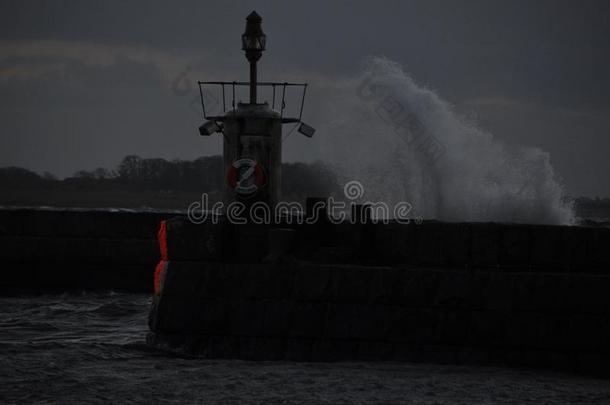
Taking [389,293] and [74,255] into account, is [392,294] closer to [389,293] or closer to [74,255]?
[389,293]

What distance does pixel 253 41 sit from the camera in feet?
49.4

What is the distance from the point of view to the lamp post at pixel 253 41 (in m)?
15.1

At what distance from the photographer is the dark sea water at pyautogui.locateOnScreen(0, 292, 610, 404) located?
11.5 meters

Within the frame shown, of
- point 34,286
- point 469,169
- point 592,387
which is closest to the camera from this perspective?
point 592,387

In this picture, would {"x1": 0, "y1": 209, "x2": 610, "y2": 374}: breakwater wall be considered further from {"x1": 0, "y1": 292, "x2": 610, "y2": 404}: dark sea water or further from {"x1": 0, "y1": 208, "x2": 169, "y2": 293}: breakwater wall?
{"x1": 0, "y1": 208, "x2": 169, "y2": 293}: breakwater wall

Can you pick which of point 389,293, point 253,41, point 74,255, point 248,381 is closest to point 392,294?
point 389,293

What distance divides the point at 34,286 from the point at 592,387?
12030mm

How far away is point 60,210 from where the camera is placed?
2114 centimetres

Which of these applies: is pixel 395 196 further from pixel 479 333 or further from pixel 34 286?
pixel 479 333

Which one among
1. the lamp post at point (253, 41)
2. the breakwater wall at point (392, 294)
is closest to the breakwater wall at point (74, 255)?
the lamp post at point (253, 41)

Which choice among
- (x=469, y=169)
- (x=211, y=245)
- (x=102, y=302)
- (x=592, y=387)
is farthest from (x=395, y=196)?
(x=592, y=387)

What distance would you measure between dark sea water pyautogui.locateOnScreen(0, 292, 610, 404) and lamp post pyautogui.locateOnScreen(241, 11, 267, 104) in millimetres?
3749

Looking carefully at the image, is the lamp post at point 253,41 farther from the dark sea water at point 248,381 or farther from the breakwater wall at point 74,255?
the breakwater wall at point 74,255

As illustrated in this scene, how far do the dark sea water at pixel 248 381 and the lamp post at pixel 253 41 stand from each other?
3.75 meters
